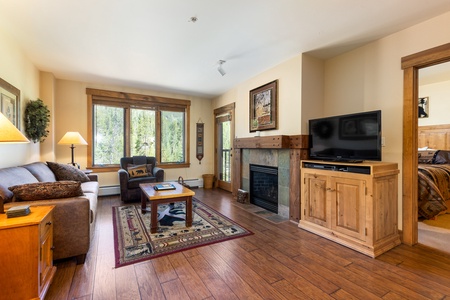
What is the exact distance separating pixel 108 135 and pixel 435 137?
25.0 ft

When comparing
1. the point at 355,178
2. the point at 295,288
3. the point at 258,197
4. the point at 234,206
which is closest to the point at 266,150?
the point at 258,197

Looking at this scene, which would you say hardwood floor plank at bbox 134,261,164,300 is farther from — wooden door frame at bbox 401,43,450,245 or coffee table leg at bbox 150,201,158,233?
wooden door frame at bbox 401,43,450,245

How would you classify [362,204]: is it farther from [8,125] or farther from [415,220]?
[8,125]

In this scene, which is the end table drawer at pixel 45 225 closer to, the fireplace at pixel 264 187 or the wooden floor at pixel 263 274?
the wooden floor at pixel 263 274

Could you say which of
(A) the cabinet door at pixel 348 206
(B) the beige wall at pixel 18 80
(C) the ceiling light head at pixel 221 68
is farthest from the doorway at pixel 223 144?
(B) the beige wall at pixel 18 80

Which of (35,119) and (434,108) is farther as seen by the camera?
(434,108)

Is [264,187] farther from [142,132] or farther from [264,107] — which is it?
[142,132]

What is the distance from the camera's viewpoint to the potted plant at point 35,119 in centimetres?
A: 321

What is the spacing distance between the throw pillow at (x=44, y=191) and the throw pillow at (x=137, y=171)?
89.5 inches

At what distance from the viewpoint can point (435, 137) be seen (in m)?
4.78

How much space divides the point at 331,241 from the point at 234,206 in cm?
182

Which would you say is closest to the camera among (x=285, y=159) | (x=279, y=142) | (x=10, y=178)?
(x=10, y=178)

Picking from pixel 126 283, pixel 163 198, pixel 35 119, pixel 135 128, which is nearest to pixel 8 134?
pixel 126 283

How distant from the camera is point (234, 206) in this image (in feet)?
12.8
